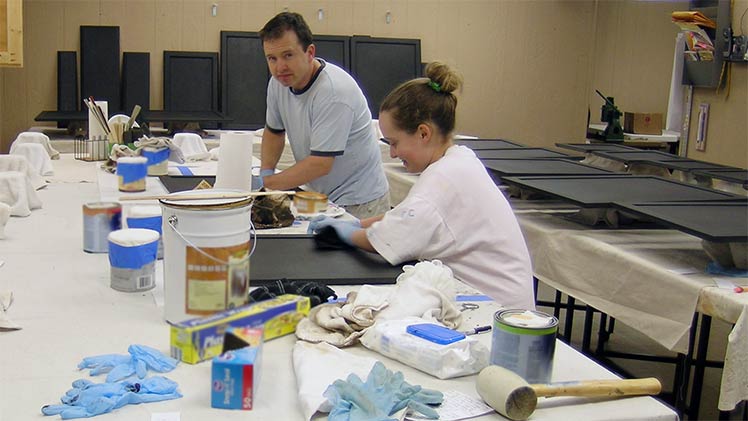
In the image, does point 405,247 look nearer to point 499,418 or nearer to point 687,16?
point 499,418

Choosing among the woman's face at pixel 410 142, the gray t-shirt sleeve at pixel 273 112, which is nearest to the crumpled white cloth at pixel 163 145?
the gray t-shirt sleeve at pixel 273 112

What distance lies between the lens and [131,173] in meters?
2.89

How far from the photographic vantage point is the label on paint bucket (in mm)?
1415

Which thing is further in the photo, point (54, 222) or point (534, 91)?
point (534, 91)

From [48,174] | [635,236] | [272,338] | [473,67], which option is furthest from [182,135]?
[473,67]

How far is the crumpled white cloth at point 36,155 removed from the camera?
133 inches

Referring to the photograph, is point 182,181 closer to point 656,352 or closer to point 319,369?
point 319,369

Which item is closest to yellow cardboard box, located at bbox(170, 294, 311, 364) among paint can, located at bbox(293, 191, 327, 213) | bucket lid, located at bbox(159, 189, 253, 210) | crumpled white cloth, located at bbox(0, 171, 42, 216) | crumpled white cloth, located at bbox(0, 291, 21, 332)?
bucket lid, located at bbox(159, 189, 253, 210)

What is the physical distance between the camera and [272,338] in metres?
1.49

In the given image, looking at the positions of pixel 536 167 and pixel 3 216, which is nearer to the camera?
pixel 3 216

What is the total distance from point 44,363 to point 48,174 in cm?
228

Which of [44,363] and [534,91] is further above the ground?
[534,91]

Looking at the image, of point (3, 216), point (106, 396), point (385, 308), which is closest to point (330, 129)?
point (3, 216)

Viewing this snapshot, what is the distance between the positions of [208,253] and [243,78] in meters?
4.97
